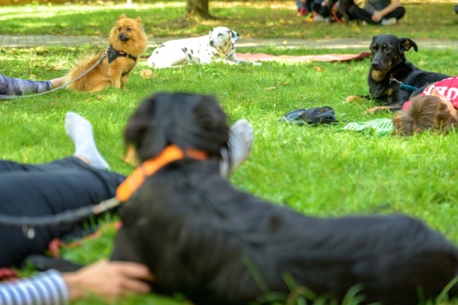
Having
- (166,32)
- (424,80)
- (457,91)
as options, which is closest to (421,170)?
(457,91)

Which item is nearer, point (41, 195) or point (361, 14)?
point (41, 195)

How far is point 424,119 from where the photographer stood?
21.3 feet

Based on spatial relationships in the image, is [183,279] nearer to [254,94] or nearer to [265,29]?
[254,94]

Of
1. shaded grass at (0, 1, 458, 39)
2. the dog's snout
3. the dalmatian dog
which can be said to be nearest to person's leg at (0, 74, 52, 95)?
the dalmatian dog

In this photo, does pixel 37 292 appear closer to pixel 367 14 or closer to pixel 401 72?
pixel 401 72

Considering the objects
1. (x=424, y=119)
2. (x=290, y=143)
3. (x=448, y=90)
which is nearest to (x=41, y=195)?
(x=290, y=143)

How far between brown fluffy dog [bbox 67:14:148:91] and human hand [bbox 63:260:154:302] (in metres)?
6.52

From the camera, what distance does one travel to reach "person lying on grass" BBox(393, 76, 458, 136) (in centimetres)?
644

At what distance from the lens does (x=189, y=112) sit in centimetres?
282

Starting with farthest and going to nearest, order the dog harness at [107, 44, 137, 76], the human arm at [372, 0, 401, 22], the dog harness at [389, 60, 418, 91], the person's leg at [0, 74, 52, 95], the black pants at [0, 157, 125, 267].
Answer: the human arm at [372, 0, 401, 22] < the dog harness at [107, 44, 137, 76] < the dog harness at [389, 60, 418, 91] < the person's leg at [0, 74, 52, 95] < the black pants at [0, 157, 125, 267]

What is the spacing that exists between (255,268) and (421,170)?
291 centimetres

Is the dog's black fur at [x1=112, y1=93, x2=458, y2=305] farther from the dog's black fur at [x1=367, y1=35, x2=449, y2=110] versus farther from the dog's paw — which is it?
the dog's black fur at [x1=367, y1=35, x2=449, y2=110]

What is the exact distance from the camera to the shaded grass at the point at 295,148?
13.6ft

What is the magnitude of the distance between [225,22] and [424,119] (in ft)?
49.0
